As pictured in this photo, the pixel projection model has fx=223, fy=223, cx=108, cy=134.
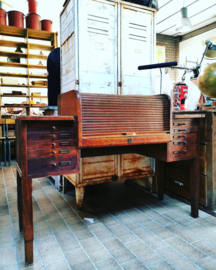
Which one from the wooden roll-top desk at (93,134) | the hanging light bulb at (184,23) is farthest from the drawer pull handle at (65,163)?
the hanging light bulb at (184,23)

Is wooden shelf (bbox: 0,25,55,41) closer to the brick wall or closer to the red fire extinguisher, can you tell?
the brick wall

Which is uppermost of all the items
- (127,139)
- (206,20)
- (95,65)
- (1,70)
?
(206,20)

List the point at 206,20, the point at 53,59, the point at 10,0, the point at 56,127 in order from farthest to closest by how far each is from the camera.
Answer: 1. the point at 206,20
2. the point at 10,0
3. the point at 53,59
4. the point at 56,127

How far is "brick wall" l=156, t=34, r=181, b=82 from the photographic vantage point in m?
7.63

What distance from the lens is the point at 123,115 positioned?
167cm

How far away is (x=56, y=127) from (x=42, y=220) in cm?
102

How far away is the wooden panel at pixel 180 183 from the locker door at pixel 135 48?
0.95 metres

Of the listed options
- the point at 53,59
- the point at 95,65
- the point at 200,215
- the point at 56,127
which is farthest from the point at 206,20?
the point at 56,127

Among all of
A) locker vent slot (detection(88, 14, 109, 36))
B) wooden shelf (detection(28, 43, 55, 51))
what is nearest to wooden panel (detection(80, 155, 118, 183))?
locker vent slot (detection(88, 14, 109, 36))

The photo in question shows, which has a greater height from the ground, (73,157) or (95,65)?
(95,65)

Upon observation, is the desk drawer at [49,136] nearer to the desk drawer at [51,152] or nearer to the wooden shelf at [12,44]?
the desk drawer at [51,152]

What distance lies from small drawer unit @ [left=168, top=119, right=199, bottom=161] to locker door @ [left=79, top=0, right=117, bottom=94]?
805mm

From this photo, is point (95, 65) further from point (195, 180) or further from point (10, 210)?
point (10, 210)

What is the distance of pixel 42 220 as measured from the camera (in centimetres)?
202
